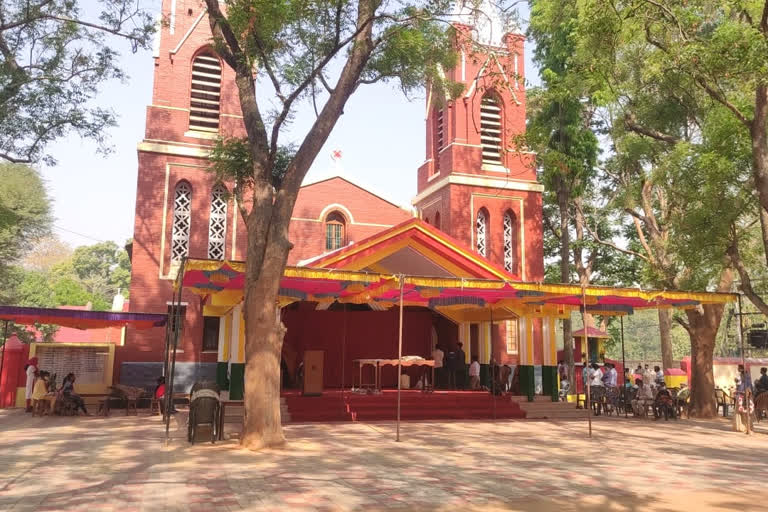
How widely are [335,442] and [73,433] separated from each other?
17.1 feet

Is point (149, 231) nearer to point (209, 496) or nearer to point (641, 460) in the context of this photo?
point (209, 496)

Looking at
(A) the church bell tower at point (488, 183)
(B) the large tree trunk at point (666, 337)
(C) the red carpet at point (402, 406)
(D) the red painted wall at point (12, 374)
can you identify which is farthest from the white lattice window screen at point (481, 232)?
(D) the red painted wall at point (12, 374)

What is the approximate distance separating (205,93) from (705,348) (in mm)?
17500

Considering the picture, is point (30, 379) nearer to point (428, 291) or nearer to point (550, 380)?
point (428, 291)

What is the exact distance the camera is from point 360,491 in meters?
7.38

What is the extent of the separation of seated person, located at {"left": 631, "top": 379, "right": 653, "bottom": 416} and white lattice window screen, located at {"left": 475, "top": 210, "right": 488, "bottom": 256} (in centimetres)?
706

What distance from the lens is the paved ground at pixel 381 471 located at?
271 inches

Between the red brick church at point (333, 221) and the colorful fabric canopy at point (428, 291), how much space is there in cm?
A: 131

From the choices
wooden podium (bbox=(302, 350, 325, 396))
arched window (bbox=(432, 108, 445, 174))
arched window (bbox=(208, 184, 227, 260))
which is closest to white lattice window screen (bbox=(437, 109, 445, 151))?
arched window (bbox=(432, 108, 445, 174))

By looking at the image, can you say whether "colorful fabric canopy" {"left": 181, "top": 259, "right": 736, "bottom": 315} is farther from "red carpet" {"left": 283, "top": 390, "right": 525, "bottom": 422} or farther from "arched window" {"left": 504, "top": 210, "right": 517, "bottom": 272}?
"arched window" {"left": 504, "top": 210, "right": 517, "bottom": 272}

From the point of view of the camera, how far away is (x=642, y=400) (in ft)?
59.7

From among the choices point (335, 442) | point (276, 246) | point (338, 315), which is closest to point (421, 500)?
point (335, 442)

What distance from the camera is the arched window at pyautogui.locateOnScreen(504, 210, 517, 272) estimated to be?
22.9 meters

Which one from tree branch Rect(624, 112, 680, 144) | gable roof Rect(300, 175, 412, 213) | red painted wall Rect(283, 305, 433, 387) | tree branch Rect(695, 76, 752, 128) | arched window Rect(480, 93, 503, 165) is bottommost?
red painted wall Rect(283, 305, 433, 387)
